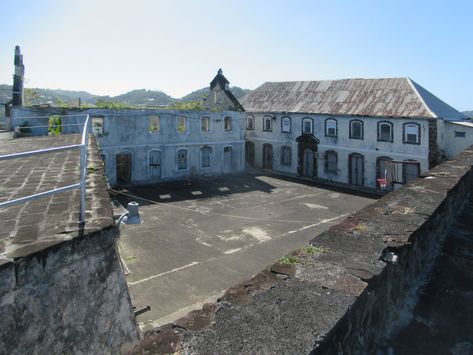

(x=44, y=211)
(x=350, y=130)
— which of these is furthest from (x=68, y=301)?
(x=350, y=130)

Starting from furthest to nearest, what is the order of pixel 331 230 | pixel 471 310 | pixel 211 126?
pixel 211 126 → pixel 331 230 → pixel 471 310

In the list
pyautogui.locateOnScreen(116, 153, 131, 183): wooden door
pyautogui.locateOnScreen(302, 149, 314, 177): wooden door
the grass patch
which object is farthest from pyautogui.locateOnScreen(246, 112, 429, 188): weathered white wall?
the grass patch

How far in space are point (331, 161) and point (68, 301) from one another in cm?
2716

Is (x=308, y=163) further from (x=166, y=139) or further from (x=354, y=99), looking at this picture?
(x=166, y=139)

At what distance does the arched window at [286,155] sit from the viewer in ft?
104

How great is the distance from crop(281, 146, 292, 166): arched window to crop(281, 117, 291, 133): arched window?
1455 millimetres

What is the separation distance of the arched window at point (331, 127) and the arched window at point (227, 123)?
26.0 ft

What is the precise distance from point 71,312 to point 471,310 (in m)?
3.49

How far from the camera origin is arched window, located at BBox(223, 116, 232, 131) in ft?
101

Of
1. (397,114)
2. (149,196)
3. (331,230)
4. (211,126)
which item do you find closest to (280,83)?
(211,126)

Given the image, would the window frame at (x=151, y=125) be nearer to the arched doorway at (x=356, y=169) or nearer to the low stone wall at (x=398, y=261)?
the arched doorway at (x=356, y=169)

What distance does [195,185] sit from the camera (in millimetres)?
26656

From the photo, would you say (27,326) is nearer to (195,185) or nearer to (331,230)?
(331,230)

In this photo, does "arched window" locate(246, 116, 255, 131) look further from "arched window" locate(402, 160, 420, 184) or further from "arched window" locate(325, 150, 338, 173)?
"arched window" locate(402, 160, 420, 184)
